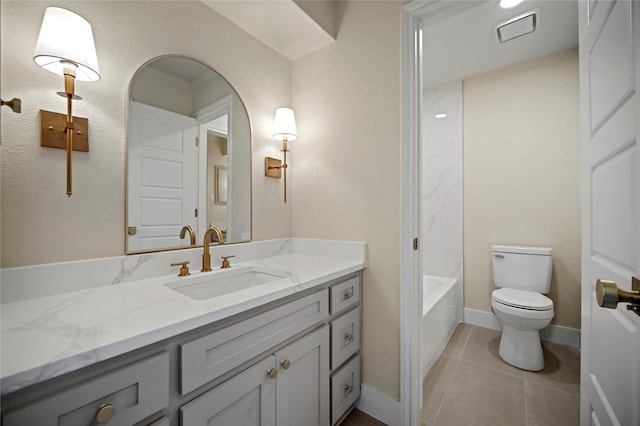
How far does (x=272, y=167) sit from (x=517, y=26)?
1997 millimetres

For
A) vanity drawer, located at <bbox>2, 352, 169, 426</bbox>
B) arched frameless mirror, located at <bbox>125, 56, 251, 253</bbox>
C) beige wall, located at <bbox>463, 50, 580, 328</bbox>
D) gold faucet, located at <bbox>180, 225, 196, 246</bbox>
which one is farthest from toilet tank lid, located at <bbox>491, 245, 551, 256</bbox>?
vanity drawer, located at <bbox>2, 352, 169, 426</bbox>

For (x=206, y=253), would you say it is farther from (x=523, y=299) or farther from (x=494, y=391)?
(x=523, y=299)

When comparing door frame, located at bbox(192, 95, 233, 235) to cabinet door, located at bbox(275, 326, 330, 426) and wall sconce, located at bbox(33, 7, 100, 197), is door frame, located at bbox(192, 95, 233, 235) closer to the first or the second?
wall sconce, located at bbox(33, 7, 100, 197)

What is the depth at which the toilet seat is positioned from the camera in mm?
1821

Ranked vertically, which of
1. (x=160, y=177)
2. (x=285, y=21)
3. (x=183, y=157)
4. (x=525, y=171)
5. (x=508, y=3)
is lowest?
(x=160, y=177)

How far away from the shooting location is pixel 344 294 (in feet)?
4.41

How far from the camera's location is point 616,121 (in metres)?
0.66

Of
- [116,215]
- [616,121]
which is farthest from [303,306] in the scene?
[616,121]

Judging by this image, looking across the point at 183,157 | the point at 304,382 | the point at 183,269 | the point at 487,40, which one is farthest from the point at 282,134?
the point at 487,40

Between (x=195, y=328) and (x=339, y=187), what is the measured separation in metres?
1.10

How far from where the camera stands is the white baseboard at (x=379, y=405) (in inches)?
53.7

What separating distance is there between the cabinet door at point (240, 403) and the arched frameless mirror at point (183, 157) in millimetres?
689

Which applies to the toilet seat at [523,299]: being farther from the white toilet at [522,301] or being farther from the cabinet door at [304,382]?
the cabinet door at [304,382]

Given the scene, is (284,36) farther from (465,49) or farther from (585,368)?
(585,368)
